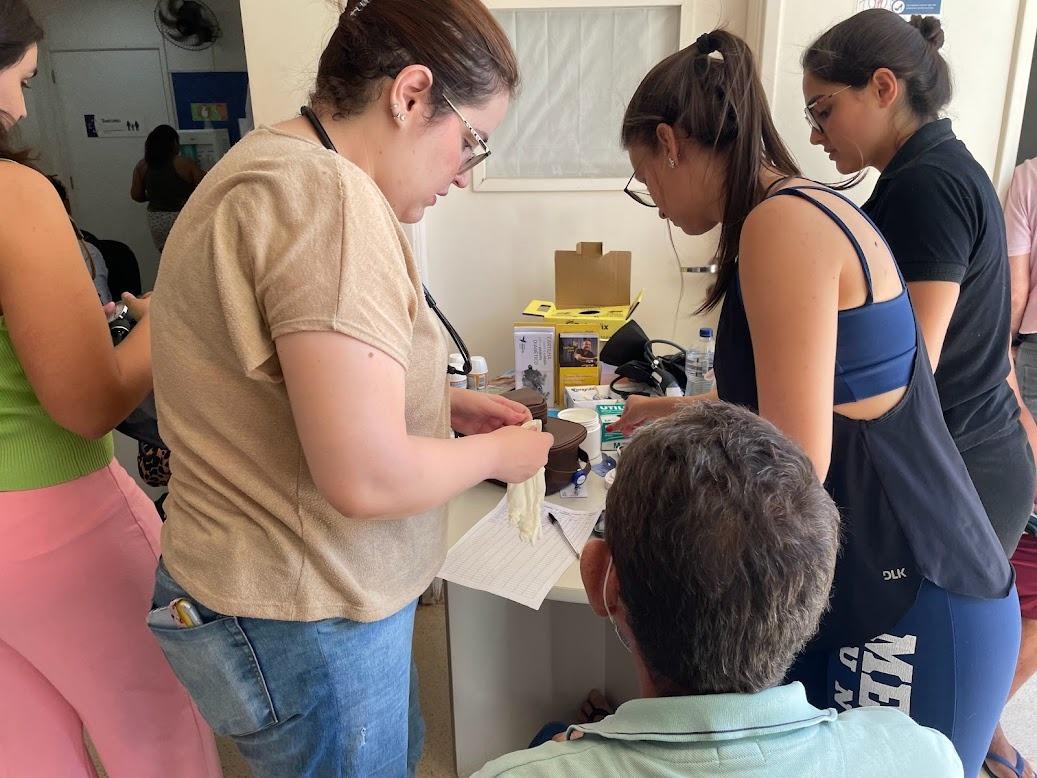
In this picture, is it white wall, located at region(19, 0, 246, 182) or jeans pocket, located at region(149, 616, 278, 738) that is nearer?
jeans pocket, located at region(149, 616, 278, 738)

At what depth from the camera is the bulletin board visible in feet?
14.6

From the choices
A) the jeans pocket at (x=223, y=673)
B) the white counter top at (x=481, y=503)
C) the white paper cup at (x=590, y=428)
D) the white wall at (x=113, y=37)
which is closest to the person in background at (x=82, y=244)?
the jeans pocket at (x=223, y=673)

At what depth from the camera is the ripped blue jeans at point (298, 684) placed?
83cm

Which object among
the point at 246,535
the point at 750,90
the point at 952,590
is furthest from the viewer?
the point at 750,90

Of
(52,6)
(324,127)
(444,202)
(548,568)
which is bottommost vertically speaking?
(548,568)

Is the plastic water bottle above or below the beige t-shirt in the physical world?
below

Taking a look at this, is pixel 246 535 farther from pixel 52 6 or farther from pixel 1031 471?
pixel 52 6

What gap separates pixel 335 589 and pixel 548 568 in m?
0.54

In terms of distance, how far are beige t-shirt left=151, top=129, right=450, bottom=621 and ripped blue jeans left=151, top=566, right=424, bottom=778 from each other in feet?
0.12

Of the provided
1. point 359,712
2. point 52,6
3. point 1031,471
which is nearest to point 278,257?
point 359,712

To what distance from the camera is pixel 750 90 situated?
1.04m

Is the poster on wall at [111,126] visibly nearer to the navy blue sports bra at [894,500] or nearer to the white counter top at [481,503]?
the white counter top at [481,503]

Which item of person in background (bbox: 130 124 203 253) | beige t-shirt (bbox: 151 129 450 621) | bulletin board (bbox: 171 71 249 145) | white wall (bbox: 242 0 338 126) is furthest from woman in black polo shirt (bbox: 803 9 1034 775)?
bulletin board (bbox: 171 71 249 145)

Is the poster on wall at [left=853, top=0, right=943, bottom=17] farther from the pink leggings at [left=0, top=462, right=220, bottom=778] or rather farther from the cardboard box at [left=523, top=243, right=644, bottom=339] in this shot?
the pink leggings at [left=0, top=462, right=220, bottom=778]
